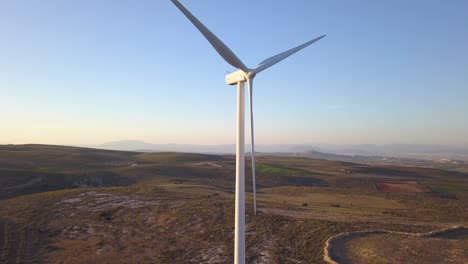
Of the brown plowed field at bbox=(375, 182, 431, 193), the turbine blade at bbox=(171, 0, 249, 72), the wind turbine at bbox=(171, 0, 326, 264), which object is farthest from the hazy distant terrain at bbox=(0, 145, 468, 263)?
the brown plowed field at bbox=(375, 182, 431, 193)

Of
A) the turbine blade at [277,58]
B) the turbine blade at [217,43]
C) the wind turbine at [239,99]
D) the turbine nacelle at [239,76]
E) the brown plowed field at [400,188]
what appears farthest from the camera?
the brown plowed field at [400,188]

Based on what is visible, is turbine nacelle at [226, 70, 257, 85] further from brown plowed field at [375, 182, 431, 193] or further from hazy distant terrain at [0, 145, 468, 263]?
brown plowed field at [375, 182, 431, 193]

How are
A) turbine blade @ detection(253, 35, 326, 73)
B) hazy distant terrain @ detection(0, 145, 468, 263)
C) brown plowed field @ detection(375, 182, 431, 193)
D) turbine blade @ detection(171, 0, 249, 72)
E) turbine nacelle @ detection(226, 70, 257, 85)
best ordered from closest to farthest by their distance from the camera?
turbine nacelle @ detection(226, 70, 257, 85)
turbine blade @ detection(171, 0, 249, 72)
turbine blade @ detection(253, 35, 326, 73)
hazy distant terrain @ detection(0, 145, 468, 263)
brown plowed field @ detection(375, 182, 431, 193)

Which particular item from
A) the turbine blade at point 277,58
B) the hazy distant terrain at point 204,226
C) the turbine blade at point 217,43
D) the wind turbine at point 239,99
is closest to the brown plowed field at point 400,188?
the hazy distant terrain at point 204,226

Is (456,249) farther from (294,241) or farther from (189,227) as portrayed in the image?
(189,227)

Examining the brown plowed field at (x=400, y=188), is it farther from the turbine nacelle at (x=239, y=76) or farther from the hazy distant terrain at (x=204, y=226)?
the turbine nacelle at (x=239, y=76)

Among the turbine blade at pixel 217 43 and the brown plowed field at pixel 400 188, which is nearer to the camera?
the turbine blade at pixel 217 43

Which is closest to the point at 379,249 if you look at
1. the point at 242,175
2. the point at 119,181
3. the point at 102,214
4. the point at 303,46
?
the point at 242,175

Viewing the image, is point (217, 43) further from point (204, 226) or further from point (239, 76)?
point (204, 226)
